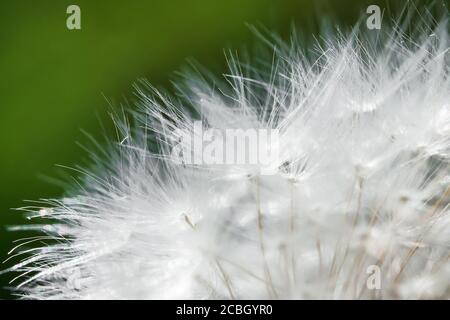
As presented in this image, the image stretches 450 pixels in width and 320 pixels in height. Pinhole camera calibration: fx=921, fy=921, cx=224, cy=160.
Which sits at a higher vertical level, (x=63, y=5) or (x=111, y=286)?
(x=63, y=5)

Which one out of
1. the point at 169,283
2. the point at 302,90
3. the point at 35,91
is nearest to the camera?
the point at 169,283

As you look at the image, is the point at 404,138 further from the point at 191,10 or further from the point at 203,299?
the point at 191,10
